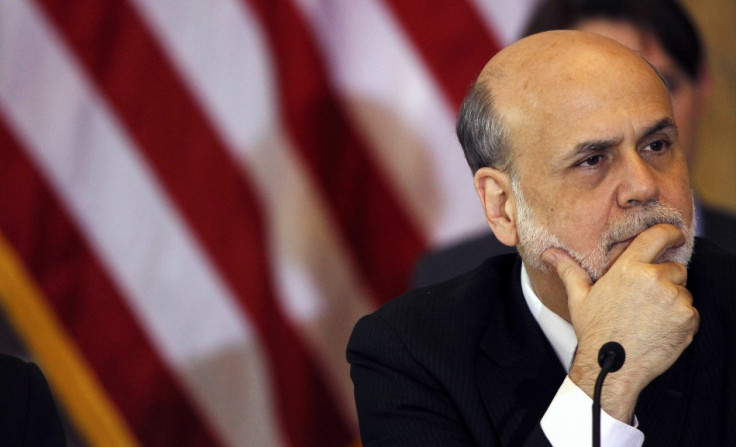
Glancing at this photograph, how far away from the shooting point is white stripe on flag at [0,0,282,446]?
305cm

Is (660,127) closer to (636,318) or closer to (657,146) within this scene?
(657,146)

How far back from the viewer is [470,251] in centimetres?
311

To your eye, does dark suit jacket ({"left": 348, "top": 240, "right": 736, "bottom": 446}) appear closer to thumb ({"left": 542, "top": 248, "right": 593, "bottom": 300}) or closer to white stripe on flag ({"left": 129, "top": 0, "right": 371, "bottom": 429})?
thumb ({"left": 542, "top": 248, "right": 593, "bottom": 300})

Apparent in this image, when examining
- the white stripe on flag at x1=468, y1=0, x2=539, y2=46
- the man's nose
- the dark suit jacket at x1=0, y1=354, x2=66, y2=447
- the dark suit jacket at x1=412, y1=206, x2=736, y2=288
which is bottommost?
the dark suit jacket at x1=412, y1=206, x2=736, y2=288

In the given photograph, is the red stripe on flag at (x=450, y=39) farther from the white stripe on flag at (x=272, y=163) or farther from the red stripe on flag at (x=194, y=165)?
the red stripe on flag at (x=194, y=165)

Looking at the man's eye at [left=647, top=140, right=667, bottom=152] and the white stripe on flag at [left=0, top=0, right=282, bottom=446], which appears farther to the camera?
the white stripe on flag at [left=0, top=0, right=282, bottom=446]

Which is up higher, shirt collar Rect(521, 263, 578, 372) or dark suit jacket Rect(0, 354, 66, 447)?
dark suit jacket Rect(0, 354, 66, 447)

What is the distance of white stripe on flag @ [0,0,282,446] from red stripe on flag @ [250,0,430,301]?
1.34ft

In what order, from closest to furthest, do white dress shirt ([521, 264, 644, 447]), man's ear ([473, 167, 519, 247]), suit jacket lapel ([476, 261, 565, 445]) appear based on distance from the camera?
1. white dress shirt ([521, 264, 644, 447])
2. suit jacket lapel ([476, 261, 565, 445])
3. man's ear ([473, 167, 519, 247])

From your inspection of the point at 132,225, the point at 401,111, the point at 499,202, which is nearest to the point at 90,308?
the point at 132,225

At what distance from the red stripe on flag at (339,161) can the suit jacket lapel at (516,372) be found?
3.50 feet

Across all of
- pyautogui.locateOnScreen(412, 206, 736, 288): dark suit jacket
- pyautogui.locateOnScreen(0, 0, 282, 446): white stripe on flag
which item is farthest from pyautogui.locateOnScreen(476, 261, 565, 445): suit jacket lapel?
pyautogui.locateOnScreen(0, 0, 282, 446): white stripe on flag

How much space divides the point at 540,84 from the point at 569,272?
0.33m

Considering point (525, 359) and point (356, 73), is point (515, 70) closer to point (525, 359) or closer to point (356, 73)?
point (525, 359)
